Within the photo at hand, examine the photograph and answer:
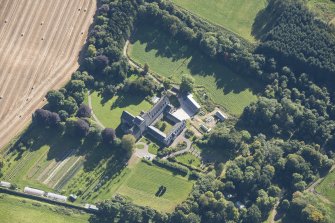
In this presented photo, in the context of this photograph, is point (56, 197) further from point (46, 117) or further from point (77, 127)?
point (46, 117)

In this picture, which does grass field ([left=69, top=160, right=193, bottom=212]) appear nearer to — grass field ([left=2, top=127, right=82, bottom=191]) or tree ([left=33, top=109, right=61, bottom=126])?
grass field ([left=2, top=127, right=82, bottom=191])

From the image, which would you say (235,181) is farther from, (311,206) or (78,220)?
(78,220)

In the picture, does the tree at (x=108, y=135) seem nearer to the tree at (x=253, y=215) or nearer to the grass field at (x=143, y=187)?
the grass field at (x=143, y=187)

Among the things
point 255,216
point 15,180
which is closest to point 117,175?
point 15,180

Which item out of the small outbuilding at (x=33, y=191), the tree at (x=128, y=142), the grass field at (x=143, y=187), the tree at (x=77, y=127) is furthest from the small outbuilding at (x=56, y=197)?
the tree at (x=128, y=142)

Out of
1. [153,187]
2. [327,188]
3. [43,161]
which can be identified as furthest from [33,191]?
[327,188]

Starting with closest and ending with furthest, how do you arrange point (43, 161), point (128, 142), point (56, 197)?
point (56, 197), point (43, 161), point (128, 142)
